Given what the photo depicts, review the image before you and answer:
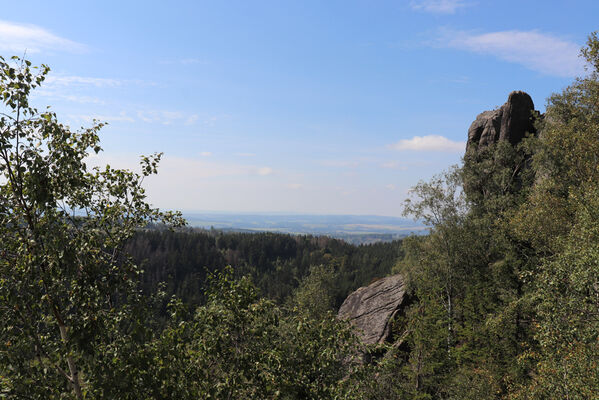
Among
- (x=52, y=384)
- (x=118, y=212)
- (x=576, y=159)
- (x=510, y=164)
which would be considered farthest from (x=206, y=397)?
(x=510, y=164)

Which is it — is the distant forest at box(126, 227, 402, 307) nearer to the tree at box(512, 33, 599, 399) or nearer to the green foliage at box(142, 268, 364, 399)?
the tree at box(512, 33, 599, 399)

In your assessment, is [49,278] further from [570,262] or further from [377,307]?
[377,307]

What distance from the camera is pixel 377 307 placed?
46.9 metres

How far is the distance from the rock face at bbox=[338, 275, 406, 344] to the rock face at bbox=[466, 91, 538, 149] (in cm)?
2135

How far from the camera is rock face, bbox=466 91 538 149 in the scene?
1769 inches

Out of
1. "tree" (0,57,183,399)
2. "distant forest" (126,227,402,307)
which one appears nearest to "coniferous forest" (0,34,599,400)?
"tree" (0,57,183,399)

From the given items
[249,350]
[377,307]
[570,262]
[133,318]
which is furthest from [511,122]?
[133,318]

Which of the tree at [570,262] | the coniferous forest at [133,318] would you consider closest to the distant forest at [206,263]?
the tree at [570,262]

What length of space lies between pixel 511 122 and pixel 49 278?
166ft

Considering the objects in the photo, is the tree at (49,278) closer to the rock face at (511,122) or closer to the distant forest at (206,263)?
the rock face at (511,122)

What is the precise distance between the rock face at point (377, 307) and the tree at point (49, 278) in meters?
37.3

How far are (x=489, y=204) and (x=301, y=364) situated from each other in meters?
36.4

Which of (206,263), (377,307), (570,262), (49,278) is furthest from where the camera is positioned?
(206,263)

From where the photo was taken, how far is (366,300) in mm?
49500
